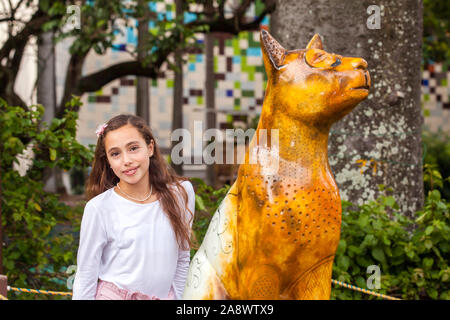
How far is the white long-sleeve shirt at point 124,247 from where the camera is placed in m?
1.95

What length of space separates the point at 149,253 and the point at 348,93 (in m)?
0.89

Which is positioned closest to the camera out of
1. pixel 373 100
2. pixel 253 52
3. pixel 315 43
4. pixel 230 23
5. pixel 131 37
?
pixel 315 43

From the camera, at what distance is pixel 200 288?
1.90 metres

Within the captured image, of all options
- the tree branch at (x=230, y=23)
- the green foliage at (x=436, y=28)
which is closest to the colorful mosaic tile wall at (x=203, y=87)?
the tree branch at (x=230, y=23)

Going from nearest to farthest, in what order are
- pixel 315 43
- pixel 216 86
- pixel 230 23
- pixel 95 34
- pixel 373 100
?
pixel 315 43, pixel 373 100, pixel 95 34, pixel 230 23, pixel 216 86

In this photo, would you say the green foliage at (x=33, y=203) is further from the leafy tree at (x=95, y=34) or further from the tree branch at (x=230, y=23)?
the tree branch at (x=230, y=23)

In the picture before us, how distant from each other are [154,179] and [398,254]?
69.6 inches

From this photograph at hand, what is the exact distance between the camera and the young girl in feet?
6.43

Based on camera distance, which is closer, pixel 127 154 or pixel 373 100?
pixel 127 154

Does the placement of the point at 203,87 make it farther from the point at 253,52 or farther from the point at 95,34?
the point at 95,34

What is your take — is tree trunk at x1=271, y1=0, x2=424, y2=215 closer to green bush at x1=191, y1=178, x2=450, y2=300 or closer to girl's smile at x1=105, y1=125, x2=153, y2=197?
green bush at x1=191, y1=178, x2=450, y2=300

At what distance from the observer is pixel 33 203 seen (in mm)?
3705

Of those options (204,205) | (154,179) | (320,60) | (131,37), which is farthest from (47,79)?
(320,60)

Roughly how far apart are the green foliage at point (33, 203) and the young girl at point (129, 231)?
1.74 metres
